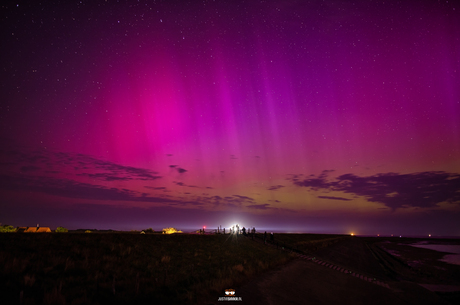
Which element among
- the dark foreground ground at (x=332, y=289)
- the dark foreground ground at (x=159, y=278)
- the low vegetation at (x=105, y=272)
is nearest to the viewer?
the low vegetation at (x=105, y=272)

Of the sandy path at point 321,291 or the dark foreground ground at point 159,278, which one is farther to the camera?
the sandy path at point 321,291

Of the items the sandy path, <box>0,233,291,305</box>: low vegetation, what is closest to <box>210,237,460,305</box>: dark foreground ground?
the sandy path

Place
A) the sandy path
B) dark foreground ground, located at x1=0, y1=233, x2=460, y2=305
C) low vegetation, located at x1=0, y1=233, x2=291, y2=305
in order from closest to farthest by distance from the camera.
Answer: low vegetation, located at x1=0, y1=233, x2=291, y2=305 → dark foreground ground, located at x1=0, y1=233, x2=460, y2=305 → the sandy path

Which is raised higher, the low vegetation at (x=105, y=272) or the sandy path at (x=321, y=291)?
the low vegetation at (x=105, y=272)

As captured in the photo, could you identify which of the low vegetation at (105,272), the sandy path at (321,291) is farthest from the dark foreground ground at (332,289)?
the low vegetation at (105,272)

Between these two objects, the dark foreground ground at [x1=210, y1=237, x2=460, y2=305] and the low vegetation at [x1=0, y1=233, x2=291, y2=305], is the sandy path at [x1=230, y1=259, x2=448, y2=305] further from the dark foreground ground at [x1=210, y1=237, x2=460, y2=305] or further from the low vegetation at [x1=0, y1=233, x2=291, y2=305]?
the low vegetation at [x1=0, y1=233, x2=291, y2=305]

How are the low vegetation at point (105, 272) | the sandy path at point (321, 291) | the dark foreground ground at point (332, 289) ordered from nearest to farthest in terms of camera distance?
1. the low vegetation at point (105, 272)
2. the sandy path at point (321, 291)
3. the dark foreground ground at point (332, 289)

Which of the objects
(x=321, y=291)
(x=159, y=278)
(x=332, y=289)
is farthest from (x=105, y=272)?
(x=332, y=289)

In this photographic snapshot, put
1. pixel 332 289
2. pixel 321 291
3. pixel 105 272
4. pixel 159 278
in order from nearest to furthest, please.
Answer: pixel 105 272 < pixel 159 278 < pixel 321 291 < pixel 332 289

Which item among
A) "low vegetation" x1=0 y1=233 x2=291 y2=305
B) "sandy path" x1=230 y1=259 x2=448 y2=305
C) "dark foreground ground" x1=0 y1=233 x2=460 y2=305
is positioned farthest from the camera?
"sandy path" x1=230 y1=259 x2=448 y2=305

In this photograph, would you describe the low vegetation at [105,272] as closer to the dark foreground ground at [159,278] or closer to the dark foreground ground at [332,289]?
the dark foreground ground at [159,278]

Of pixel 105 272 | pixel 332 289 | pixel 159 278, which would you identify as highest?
pixel 105 272

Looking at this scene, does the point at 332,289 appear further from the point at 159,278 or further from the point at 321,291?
the point at 159,278

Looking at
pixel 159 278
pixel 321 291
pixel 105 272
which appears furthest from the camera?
pixel 321 291
